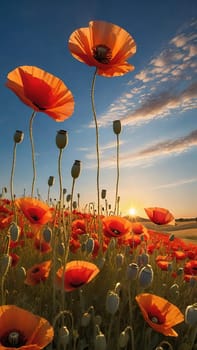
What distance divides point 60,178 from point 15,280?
142 cm

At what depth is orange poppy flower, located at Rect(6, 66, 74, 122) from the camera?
7.56 feet

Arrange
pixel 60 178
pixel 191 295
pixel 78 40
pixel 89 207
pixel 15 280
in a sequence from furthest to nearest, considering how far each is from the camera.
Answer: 1. pixel 89 207
2. pixel 191 295
3. pixel 15 280
4. pixel 78 40
5. pixel 60 178

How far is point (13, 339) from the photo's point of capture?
163 centimetres

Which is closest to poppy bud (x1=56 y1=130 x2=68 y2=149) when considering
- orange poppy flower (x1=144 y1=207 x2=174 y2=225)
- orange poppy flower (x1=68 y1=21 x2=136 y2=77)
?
orange poppy flower (x1=68 y1=21 x2=136 y2=77)

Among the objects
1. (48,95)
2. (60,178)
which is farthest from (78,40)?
(60,178)

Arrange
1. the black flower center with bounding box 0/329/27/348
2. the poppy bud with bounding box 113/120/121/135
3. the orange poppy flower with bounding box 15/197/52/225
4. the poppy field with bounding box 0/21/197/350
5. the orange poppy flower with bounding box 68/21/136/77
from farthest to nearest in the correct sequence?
the poppy bud with bounding box 113/120/121/135
the orange poppy flower with bounding box 15/197/52/225
the orange poppy flower with bounding box 68/21/136/77
the poppy field with bounding box 0/21/197/350
the black flower center with bounding box 0/329/27/348

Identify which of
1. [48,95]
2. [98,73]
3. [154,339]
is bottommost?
[154,339]

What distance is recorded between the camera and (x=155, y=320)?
Result: 2.27 m

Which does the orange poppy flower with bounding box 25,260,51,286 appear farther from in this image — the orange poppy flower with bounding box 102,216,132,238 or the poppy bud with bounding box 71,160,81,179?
the poppy bud with bounding box 71,160,81,179

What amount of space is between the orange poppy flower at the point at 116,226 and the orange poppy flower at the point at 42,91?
1.15 m

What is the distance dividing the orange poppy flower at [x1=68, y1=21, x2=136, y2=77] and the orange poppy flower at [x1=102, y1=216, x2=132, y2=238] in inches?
44.6

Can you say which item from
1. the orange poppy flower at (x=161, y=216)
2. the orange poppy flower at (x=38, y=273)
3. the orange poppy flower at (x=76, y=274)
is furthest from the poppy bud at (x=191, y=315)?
the orange poppy flower at (x=161, y=216)

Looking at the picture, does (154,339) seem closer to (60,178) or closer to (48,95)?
(60,178)

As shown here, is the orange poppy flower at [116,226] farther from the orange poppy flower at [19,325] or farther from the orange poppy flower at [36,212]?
the orange poppy flower at [19,325]
